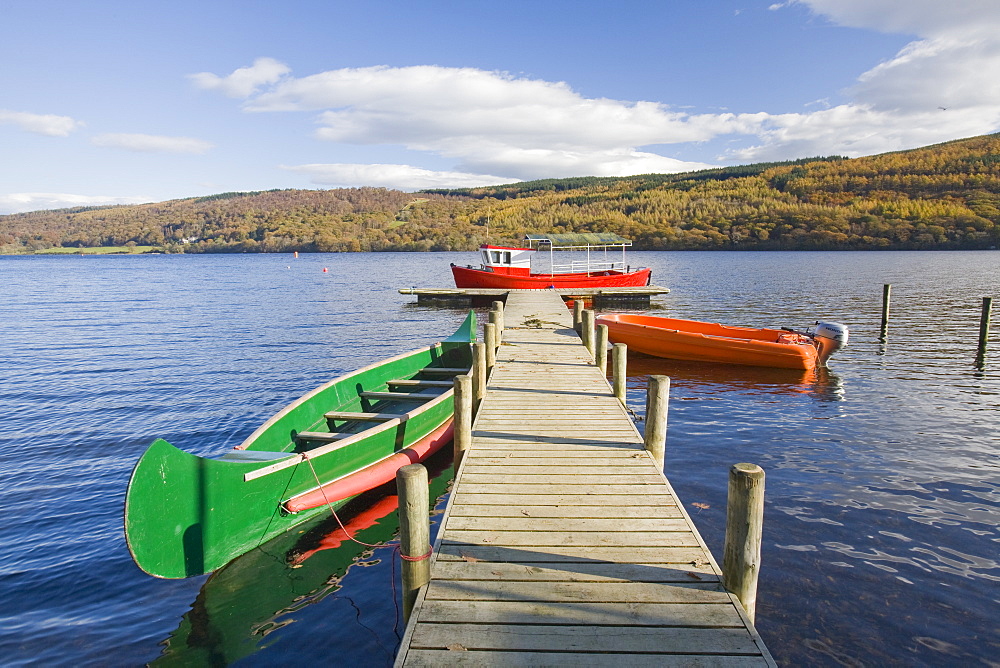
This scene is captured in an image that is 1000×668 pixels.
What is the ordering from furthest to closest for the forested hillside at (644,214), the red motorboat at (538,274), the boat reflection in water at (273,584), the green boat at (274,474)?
1. the forested hillside at (644,214)
2. the red motorboat at (538,274)
3. the boat reflection in water at (273,584)
4. the green boat at (274,474)

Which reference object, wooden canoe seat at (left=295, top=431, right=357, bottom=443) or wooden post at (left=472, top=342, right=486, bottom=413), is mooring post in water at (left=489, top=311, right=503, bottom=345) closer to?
wooden post at (left=472, top=342, right=486, bottom=413)

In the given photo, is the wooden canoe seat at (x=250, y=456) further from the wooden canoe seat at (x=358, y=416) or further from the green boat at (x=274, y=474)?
the wooden canoe seat at (x=358, y=416)

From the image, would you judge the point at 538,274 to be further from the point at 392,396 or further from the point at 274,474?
the point at 274,474

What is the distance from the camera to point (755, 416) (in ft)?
42.8

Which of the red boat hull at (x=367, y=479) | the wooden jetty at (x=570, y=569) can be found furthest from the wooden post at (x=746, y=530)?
the red boat hull at (x=367, y=479)

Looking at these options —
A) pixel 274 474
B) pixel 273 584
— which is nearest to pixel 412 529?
pixel 274 474

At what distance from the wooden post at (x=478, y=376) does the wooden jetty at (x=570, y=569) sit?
1.40 meters

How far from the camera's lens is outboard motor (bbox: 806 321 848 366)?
16.9 m

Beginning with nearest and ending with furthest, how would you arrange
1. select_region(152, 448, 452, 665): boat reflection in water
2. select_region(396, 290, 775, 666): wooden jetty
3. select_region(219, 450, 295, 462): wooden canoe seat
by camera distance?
select_region(396, 290, 775, 666): wooden jetty < select_region(152, 448, 452, 665): boat reflection in water < select_region(219, 450, 295, 462): wooden canoe seat

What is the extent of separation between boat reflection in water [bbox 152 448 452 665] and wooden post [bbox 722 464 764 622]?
414 centimetres

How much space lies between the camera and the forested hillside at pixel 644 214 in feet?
358

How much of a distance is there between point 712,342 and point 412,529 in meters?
15.4

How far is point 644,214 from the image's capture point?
440 feet

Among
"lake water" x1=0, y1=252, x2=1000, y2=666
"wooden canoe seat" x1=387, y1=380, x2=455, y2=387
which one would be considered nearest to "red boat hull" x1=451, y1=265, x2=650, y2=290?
"lake water" x1=0, y1=252, x2=1000, y2=666
